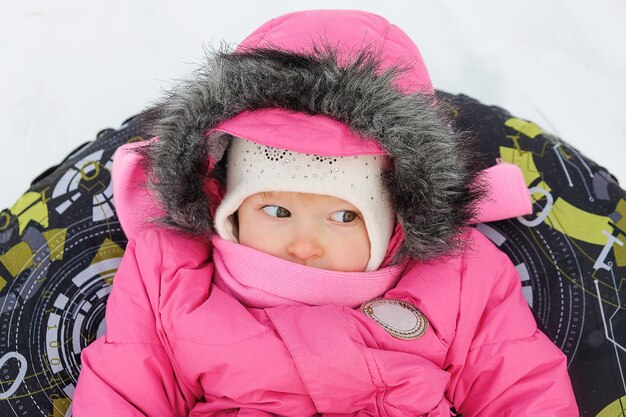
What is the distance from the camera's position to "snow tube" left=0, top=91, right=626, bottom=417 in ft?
5.04

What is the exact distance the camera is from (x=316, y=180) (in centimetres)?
136

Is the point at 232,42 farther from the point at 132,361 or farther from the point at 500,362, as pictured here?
the point at 500,362

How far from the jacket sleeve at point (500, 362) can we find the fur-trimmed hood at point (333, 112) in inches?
5.4

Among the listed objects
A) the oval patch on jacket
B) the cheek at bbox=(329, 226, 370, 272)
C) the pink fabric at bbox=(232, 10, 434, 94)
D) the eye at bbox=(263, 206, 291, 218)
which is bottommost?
the oval patch on jacket

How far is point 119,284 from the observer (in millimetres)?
1509

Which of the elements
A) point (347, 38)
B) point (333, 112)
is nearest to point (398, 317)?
point (333, 112)

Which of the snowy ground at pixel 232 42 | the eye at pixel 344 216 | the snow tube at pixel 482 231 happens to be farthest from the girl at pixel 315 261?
the snowy ground at pixel 232 42

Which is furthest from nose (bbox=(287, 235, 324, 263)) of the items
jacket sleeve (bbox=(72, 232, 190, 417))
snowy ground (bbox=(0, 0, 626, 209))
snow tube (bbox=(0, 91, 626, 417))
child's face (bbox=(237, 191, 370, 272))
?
snowy ground (bbox=(0, 0, 626, 209))

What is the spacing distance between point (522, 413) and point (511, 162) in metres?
0.66

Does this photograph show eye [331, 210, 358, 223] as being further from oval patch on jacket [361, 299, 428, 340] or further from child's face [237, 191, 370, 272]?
oval patch on jacket [361, 299, 428, 340]

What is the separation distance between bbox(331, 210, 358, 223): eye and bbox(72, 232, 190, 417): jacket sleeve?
0.36 metres

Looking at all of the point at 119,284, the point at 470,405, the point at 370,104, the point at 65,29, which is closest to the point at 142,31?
the point at 65,29

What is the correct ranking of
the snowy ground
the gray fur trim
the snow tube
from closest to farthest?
the gray fur trim → the snow tube → the snowy ground

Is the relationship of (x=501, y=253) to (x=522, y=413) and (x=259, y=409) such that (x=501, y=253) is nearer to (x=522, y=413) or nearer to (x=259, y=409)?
(x=522, y=413)
